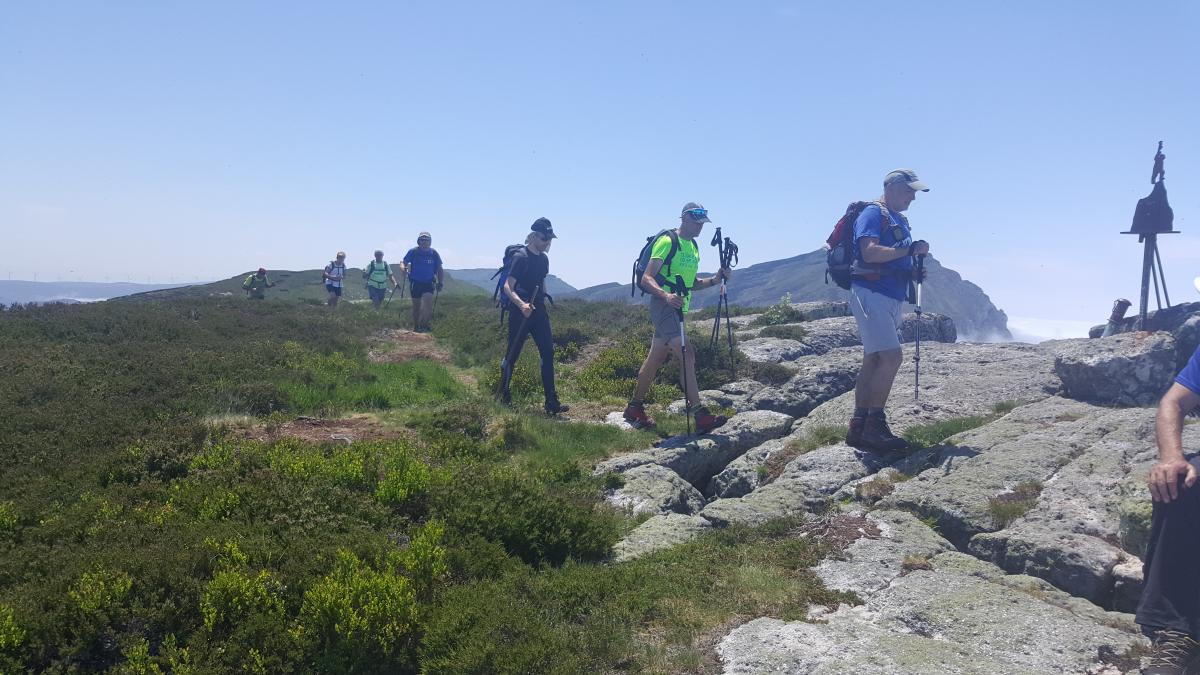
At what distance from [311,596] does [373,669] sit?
0.61 meters

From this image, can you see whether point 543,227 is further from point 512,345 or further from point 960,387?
point 960,387

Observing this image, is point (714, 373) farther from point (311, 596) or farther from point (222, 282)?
point (222, 282)

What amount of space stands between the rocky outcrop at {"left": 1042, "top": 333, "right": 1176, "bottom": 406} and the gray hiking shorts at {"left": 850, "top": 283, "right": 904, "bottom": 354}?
9.98 feet

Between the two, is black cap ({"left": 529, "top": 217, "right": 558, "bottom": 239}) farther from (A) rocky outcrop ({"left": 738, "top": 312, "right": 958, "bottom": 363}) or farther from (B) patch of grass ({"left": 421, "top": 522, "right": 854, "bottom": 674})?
(B) patch of grass ({"left": 421, "top": 522, "right": 854, "bottom": 674})

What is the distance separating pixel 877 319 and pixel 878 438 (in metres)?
1.29

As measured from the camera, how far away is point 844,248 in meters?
8.43

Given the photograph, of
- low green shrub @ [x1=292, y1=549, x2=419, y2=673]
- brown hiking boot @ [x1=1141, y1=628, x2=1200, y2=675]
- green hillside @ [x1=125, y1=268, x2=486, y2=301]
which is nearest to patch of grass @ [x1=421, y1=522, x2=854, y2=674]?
low green shrub @ [x1=292, y1=549, x2=419, y2=673]

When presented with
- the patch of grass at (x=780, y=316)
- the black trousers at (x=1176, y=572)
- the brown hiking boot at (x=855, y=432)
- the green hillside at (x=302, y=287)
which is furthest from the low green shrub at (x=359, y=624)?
the green hillside at (x=302, y=287)

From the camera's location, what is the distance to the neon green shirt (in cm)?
954

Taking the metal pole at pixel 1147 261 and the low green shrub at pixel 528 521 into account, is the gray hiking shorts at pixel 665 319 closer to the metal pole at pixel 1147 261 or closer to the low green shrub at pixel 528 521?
the low green shrub at pixel 528 521

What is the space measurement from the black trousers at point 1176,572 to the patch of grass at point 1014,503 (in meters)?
1.43

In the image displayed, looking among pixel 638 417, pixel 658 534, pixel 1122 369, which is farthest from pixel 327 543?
pixel 1122 369

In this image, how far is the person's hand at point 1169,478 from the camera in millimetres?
4395

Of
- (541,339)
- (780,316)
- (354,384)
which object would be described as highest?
(780,316)
